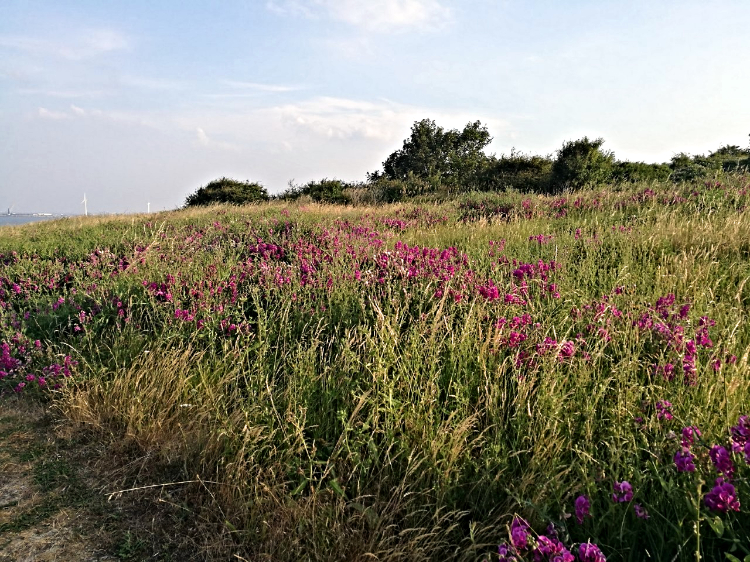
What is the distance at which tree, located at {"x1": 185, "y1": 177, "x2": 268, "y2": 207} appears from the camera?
26.5 metres

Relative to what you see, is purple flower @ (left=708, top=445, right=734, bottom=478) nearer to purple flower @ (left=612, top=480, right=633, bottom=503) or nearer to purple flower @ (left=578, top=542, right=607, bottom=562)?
purple flower @ (left=612, top=480, right=633, bottom=503)

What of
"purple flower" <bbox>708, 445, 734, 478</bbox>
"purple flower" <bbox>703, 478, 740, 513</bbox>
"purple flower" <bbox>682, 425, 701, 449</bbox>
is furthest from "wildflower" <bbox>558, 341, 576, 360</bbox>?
"purple flower" <bbox>703, 478, 740, 513</bbox>

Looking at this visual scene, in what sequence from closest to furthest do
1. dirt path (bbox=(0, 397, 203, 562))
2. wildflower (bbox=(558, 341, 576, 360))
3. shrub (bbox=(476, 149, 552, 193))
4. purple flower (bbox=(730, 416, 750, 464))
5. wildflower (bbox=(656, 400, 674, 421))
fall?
1. purple flower (bbox=(730, 416, 750, 464))
2. wildflower (bbox=(656, 400, 674, 421))
3. dirt path (bbox=(0, 397, 203, 562))
4. wildflower (bbox=(558, 341, 576, 360))
5. shrub (bbox=(476, 149, 552, 193))

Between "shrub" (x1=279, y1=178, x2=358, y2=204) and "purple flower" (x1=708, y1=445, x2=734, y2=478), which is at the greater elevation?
"shrub" (x1=279, y1=178, x2=358, y2=204)

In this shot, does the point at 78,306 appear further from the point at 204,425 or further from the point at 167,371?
the point at 204,425

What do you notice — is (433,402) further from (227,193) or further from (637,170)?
(227,193)

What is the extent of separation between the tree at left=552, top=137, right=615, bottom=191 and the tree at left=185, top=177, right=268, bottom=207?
14826 millimetres

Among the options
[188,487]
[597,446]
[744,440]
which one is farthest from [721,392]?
[188,487]

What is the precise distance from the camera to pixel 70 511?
281 cm

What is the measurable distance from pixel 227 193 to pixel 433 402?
25898 mm

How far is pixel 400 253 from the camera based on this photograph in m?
5.29

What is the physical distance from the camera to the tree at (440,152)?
32375 millimetres

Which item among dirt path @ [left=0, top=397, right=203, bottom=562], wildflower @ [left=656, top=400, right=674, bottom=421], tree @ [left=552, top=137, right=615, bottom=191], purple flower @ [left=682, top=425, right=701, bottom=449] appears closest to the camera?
purple flower @ [left=682, top=425, right=701, bottom=449]

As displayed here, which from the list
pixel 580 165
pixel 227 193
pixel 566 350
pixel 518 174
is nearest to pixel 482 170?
pixel 518 174
